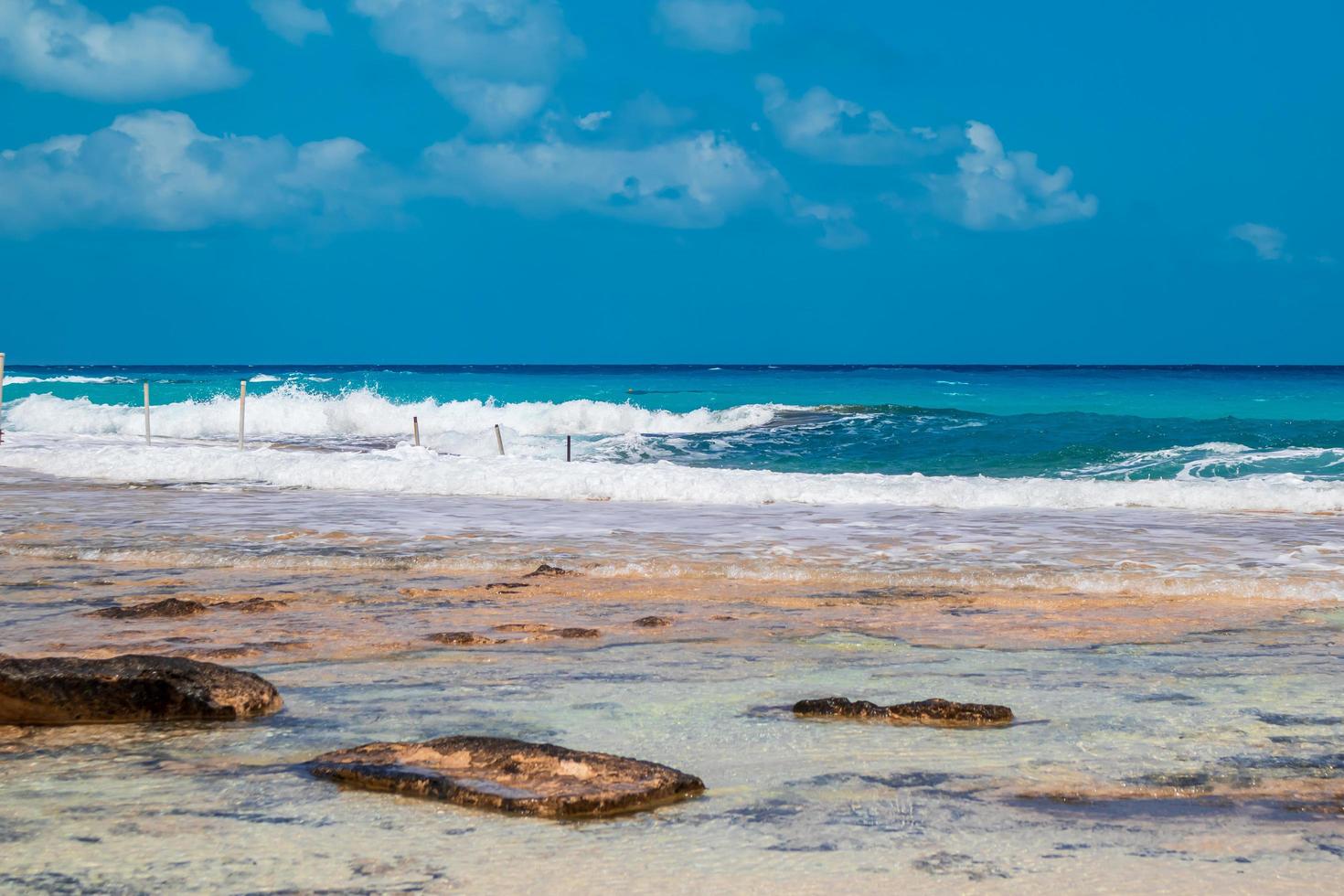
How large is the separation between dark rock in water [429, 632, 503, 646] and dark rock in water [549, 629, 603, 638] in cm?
38

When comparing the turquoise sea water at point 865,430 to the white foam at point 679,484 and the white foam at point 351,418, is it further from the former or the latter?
the white foam at point 679,484

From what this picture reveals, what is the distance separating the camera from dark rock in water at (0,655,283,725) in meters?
4.71

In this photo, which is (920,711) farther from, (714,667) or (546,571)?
(546,571)

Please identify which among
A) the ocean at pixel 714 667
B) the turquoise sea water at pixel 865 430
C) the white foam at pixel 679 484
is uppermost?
the turquoise sea water at pixel 865 430

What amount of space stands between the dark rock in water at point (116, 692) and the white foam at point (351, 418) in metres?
32.3

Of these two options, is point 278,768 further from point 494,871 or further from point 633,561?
point 633,561

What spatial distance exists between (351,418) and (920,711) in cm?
3651

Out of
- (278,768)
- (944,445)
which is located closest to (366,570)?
(278,768)

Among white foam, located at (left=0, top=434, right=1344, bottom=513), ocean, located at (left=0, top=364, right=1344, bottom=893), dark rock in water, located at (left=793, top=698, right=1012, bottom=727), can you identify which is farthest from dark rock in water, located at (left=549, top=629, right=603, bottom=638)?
white foam, located at (left=0, top=434, right=1344, bottom=513)

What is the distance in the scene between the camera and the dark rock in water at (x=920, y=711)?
493cm

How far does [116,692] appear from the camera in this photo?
188 inches

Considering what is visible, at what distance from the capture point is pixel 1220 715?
509 cm

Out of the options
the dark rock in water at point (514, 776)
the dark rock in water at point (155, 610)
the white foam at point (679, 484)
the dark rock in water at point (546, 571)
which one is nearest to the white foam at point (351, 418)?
the white foam at point (679, 484)

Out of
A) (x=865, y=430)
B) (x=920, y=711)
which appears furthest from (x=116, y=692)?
(x=865, y=430)
